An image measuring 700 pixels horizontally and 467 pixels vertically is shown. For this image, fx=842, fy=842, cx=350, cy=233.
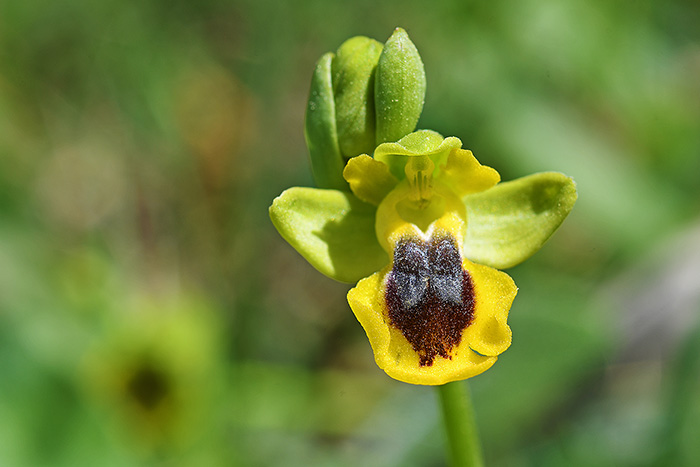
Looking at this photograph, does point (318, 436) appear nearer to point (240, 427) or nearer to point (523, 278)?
point (240, 427)

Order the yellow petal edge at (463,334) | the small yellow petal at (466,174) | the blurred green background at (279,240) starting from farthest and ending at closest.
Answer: the blurred green background at (279,240)
the small yellow petal at (466,174)
the yellow petal edge at (463,334)

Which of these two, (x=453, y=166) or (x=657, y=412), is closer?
(x=453, y=166)

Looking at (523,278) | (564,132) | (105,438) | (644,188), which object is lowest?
(105,438)

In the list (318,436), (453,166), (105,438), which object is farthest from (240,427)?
(453,166)

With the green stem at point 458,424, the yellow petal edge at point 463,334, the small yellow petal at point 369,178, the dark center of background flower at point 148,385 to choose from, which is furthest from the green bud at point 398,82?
the dark center of background flower at point 148,385

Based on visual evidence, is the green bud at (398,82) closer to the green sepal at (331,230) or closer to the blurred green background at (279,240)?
the green sepal at (331,230)

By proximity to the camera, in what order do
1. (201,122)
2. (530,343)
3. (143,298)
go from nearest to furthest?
(530,343), (143,298), (201,122)

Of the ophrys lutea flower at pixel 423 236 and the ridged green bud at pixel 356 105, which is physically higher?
the ridged green bud at pixel 356 105
